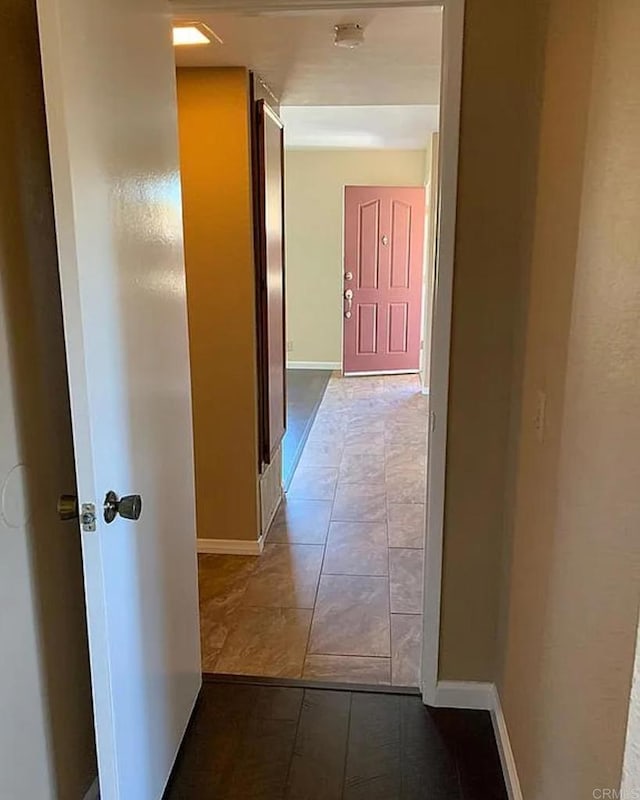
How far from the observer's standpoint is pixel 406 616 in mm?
2779

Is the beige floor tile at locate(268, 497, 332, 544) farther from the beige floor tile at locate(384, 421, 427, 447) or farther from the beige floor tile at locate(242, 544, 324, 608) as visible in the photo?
the beige floor tile at locate(384, 421, 427, 447)

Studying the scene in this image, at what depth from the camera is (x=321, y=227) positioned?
7.66 meters

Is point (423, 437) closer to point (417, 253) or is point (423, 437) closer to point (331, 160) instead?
point (417, 253)

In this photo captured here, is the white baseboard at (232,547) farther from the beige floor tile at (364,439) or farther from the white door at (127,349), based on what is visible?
the beige floor tile at (364,439)

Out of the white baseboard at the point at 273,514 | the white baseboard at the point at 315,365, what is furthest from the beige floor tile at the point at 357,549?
the white baseboard at the point at 315,365

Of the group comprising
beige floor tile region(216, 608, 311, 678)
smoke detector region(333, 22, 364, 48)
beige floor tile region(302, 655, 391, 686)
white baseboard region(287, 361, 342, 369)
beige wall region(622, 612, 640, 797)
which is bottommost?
beige floor tile region(302, 655, 391, 686)

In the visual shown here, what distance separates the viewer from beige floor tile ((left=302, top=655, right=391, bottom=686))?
2371 mm

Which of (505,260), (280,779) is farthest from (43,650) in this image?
(505,260)

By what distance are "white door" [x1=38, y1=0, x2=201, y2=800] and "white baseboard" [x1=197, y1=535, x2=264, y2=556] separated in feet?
4.11

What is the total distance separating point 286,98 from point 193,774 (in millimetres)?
3104

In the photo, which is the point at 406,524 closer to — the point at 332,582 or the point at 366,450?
the point at 332,582

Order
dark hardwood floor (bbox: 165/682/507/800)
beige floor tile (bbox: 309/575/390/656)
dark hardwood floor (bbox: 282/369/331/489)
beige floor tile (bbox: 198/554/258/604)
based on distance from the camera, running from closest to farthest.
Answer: dark hardwood floor (bbox: 165/682/507/800)
beige floor tile (bbox: 309/575/390/656)
beige floor tile (bbox: 198/554/258/604)
dark hardwood floor (bbox: 282/369/331/489)

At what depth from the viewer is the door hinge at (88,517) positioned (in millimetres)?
1323

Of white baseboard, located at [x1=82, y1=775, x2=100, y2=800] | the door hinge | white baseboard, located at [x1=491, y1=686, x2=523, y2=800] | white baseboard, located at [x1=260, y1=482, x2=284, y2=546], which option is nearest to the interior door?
white baseboard, located at [x1=260, y1=482, x2=284, y2=546]
